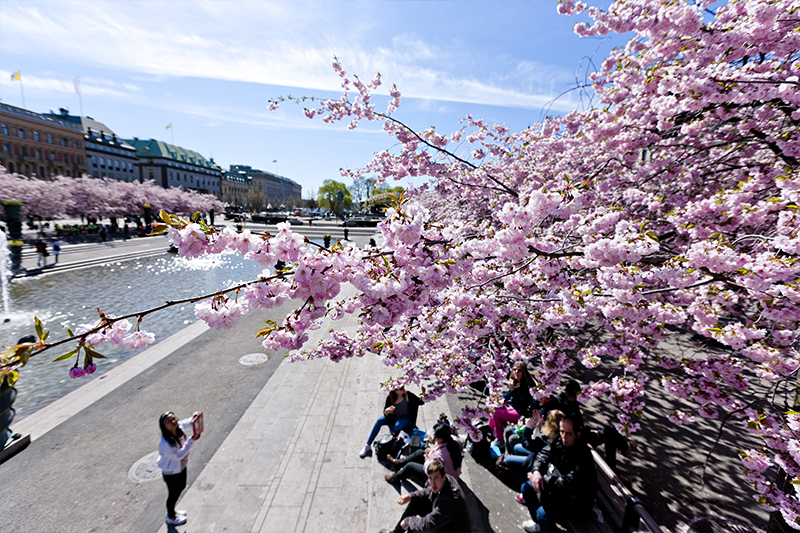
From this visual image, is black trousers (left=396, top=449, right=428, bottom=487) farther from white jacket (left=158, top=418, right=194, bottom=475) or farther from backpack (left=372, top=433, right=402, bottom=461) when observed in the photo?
white jacket (left=158, top=418, right=194, bottom=475)

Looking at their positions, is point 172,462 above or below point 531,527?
above

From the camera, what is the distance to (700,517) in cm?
476

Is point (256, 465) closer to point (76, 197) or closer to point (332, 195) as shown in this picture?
point (76, 197)

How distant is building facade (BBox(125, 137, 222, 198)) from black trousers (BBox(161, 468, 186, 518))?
93.4 metres

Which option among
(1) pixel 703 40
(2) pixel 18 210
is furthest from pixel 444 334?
(2) pixel 18 210

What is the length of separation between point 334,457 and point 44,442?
5.25 m

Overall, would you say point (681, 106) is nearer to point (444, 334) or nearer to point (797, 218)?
point (797, 218)

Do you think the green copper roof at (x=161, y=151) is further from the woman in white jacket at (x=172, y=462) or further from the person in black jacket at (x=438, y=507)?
the person in black jacket at (x=438, y=507)

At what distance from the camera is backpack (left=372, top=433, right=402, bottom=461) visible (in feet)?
18.5

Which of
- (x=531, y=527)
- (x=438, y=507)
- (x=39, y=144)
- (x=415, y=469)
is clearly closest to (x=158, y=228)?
(x=438, y=507)

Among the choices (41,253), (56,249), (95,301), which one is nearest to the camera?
(95,301)

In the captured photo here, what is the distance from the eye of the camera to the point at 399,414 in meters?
5.77

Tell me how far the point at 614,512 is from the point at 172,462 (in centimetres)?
585

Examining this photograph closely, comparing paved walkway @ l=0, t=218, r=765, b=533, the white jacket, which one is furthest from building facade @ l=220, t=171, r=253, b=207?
the white jacket
